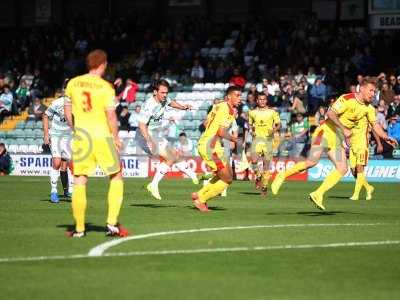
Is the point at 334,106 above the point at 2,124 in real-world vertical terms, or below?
above

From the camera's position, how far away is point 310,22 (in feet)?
125

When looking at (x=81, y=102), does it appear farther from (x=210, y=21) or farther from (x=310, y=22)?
(x=210, y=21)

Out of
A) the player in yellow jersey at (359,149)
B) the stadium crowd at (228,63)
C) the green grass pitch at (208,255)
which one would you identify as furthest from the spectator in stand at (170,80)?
the green grass pitch at (208,255)

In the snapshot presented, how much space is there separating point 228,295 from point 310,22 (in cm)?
3010

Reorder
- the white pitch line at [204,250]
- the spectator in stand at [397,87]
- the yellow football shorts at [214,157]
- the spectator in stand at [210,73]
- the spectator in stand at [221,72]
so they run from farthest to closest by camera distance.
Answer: the spectator in stand at [210,73] < the spectator in stand at [221,72] < the spectator in stand at [397,87] < the yellow football shorts at [214,157] < the white pitch line at [204,250]

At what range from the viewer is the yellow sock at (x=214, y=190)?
17.7 meters

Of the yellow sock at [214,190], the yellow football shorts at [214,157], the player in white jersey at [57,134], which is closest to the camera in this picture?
the yellow sock at [214,190]

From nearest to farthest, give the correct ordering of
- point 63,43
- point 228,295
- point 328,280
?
point 228,295 → point 328,280 → point 63,43

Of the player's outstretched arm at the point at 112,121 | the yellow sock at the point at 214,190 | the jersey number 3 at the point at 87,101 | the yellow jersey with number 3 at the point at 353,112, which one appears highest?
the jersey number 3 at the point at 87,101

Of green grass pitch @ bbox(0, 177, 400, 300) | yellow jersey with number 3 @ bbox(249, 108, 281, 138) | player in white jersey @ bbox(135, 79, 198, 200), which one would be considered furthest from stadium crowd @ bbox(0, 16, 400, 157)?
green grass pitch @ bbox(0, 177, 400, 300)

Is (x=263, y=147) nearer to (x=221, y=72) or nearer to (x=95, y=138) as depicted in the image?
(x=221, y=72)

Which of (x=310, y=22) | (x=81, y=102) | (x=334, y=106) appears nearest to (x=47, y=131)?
(x=334, y=106)

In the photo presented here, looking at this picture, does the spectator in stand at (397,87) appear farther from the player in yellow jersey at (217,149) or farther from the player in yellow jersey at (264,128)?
the player in yellow jersey at (217,149)

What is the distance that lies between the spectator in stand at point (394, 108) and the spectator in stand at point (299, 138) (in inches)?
106
